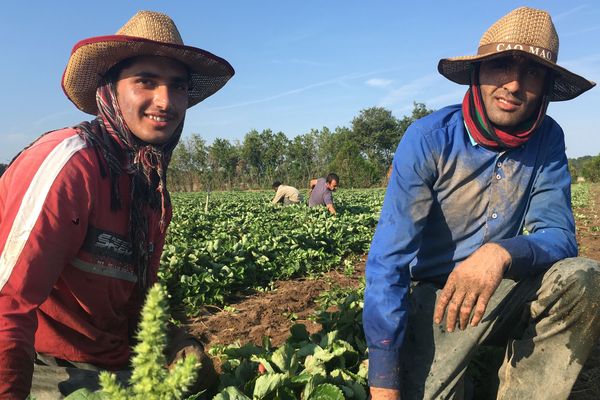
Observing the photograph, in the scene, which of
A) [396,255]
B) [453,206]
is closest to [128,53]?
[396,255]

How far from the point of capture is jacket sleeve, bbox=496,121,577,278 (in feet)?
6.68

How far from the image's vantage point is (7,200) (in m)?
1.63

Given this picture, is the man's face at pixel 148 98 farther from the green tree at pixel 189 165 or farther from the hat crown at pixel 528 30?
the green tree at pixel 189 165

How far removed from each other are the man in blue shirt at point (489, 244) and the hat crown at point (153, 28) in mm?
1219

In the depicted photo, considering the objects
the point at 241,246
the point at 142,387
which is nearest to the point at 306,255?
the point at 241,246

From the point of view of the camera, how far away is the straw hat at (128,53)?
204 centimetres

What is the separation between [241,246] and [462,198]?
4.77 m

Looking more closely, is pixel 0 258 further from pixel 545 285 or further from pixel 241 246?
pixel 241 246

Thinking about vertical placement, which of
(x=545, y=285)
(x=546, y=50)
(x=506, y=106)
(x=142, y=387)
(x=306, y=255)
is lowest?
(x=306, y=255)

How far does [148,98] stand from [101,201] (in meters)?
0.50

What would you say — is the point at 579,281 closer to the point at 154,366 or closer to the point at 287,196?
the point at 154,366

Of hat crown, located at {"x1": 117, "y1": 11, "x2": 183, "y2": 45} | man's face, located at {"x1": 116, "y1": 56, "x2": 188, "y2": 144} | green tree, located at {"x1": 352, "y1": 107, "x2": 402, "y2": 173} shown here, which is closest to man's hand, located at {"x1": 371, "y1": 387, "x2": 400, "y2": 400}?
man's face, located at {"x1": 116, "y1": 56, "x2": 188, "y2": 144}

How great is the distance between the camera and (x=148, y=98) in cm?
208

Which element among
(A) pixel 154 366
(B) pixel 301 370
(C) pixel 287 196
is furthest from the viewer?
(C) pixel 287 196
